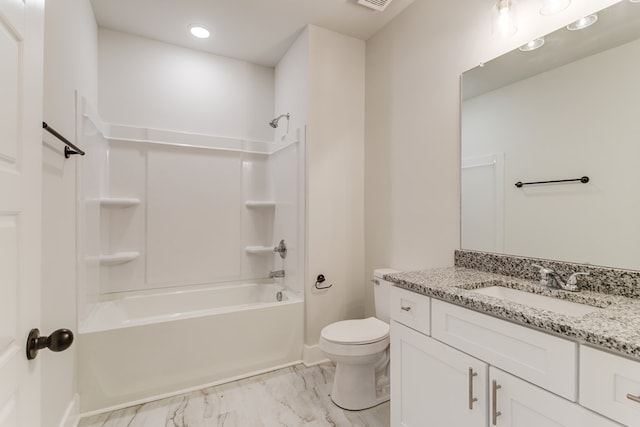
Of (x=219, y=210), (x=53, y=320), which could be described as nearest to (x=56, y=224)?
(x=53, y=320)

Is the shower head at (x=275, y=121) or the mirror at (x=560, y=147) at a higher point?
the shower head at (x=275, y=121)

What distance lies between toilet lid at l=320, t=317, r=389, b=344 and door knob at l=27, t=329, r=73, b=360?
142 centimetres

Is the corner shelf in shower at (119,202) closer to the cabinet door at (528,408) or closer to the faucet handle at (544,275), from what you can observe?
the cabinet door at (528,408)

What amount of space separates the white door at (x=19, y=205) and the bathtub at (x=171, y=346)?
4.47 feet

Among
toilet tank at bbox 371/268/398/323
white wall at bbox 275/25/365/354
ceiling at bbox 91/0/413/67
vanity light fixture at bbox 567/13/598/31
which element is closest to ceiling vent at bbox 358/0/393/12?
ceiling at bbox 91/0/413/67

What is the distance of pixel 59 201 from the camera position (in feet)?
5.22

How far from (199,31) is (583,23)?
2.63 m

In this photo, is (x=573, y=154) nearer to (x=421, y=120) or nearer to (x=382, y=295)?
(x=421, y=120)

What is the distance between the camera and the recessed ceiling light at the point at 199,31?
2.55 metres

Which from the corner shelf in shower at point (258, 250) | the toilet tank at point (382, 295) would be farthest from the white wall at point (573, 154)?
the corner shelf in shower at point (258, 250)

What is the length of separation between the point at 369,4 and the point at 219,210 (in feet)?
7.08

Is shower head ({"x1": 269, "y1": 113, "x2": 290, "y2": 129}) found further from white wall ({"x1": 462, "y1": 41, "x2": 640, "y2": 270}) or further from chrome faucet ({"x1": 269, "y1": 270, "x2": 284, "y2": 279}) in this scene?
white wall ({"x1": 462, "y1": 41, "x2": 640, "y2": 270})

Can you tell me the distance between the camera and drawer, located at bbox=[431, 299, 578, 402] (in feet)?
2.91

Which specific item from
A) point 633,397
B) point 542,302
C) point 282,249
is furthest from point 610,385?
point 282,249
